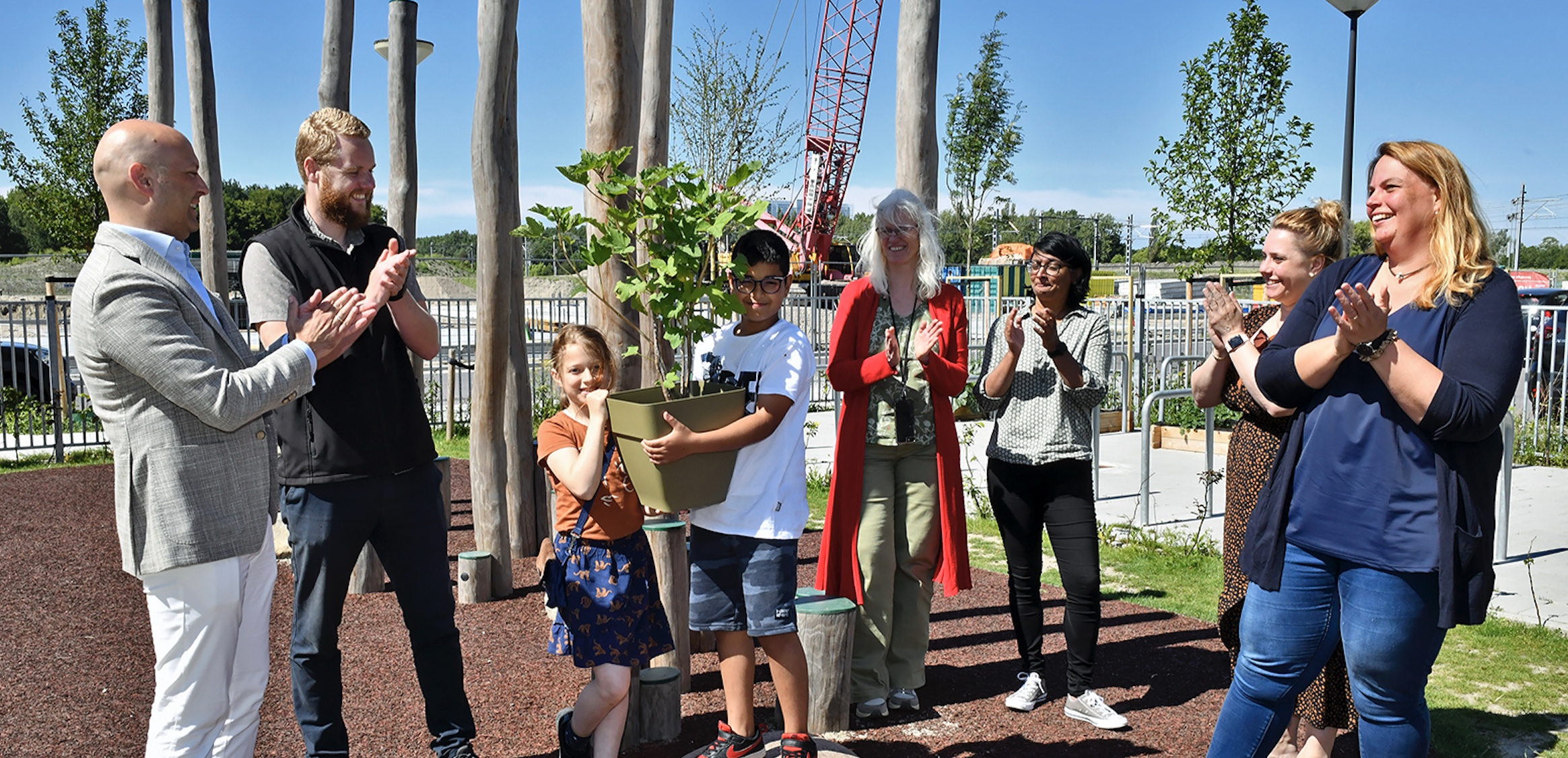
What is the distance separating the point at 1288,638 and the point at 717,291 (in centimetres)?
161

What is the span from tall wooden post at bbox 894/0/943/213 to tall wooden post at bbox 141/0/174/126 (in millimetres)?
5960

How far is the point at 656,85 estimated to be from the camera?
573cm

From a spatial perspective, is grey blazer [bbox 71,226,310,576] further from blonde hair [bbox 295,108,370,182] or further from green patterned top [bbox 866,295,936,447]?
green patterned top [bbox 866,295,936,447]

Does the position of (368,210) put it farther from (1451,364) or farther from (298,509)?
(1451,364)

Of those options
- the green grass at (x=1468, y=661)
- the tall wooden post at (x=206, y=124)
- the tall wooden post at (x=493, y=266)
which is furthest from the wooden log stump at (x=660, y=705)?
the tall wooden post at (x=206, y=124)


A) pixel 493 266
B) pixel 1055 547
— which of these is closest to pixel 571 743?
pixel 1055 547

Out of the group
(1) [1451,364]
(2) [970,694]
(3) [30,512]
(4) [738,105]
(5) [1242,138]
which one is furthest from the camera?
(4) [738,105]

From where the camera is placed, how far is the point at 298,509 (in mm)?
2824

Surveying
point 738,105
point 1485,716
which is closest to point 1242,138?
point 738,105

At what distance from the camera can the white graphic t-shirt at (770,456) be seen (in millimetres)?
2859

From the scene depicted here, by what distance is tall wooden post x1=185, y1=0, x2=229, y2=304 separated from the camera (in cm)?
734

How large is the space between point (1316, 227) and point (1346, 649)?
1.37 meters

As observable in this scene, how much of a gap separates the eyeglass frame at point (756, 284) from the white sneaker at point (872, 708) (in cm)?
156

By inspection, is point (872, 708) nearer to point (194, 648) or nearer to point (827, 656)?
point (827, 656)
